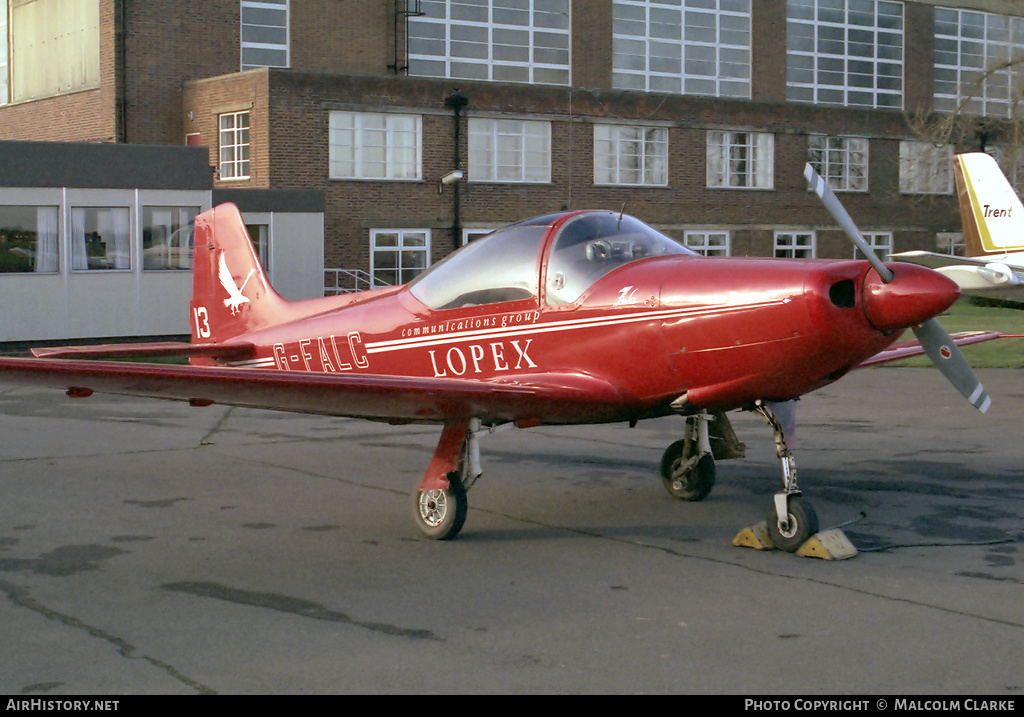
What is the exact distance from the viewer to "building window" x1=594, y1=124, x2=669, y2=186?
120ft

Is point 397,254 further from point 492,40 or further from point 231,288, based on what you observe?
point 231,288

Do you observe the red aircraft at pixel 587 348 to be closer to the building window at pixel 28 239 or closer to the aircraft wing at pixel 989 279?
the aircraft wing at pixel 989 279

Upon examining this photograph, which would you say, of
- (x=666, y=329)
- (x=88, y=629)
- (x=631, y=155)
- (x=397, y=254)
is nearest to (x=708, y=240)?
(x=631, y=155)

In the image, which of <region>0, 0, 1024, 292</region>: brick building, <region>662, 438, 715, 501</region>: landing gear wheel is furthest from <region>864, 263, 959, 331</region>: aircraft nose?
<region>0, 0, 1024, 292</region>: brick building

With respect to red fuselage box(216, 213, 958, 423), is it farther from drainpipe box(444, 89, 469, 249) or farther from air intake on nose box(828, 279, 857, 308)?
drainpipe box(444, 89, 469, 249)

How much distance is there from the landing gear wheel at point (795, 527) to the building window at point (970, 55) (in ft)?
146

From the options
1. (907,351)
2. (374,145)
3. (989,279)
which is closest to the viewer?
(907,351)

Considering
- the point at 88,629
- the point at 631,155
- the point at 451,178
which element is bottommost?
the point at 88,629

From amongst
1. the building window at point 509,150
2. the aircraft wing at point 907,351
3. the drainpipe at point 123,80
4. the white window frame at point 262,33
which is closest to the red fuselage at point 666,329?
the aircraft wing at point 907,351

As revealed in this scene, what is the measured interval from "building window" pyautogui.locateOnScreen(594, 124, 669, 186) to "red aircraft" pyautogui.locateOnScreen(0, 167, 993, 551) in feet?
92.9

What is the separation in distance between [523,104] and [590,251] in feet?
92.2

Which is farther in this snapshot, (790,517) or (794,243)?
(794,243)

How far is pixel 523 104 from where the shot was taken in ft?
115

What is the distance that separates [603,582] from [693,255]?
8.15 ft
